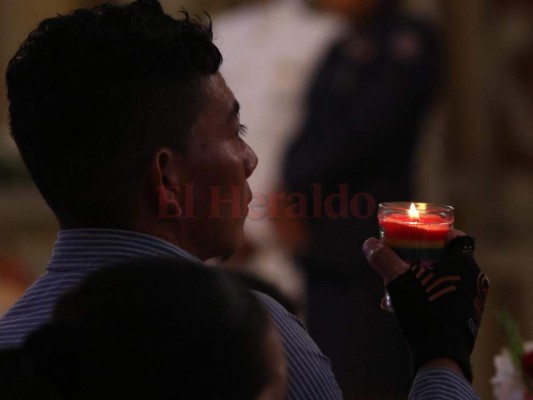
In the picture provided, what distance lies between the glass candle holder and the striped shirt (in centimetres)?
19

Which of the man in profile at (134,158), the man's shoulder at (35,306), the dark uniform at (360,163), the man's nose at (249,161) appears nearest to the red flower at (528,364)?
the man in profile at (134,158)

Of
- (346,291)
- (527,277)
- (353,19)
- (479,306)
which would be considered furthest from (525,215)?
(479,306)

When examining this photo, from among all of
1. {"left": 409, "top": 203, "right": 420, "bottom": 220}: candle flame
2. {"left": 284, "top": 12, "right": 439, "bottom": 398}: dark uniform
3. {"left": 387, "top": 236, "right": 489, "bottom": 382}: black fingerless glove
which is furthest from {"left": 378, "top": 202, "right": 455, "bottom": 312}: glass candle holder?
{"left": 284, "top": 12, "right": 439, "bottom": 398}: dark uniform

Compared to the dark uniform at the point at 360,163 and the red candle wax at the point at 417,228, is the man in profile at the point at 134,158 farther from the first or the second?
the dark uniform at the point at 360,163

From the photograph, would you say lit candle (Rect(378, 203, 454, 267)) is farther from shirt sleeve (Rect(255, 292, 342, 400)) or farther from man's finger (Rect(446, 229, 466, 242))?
shirt sleeve (Rect(255, 292, 342, 400))

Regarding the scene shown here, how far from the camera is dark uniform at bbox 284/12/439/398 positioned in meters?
3.71

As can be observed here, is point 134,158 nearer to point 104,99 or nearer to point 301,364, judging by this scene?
point 104,99

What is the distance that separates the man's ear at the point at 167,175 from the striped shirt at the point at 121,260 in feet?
0.14

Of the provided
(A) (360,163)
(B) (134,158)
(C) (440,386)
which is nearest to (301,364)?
(C) (440,386)

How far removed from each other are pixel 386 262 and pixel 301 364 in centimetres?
17

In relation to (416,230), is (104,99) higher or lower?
higher

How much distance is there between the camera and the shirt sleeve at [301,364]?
1.00 m

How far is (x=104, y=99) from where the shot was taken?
1.02 metres

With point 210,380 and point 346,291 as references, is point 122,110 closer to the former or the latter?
point 210,380
